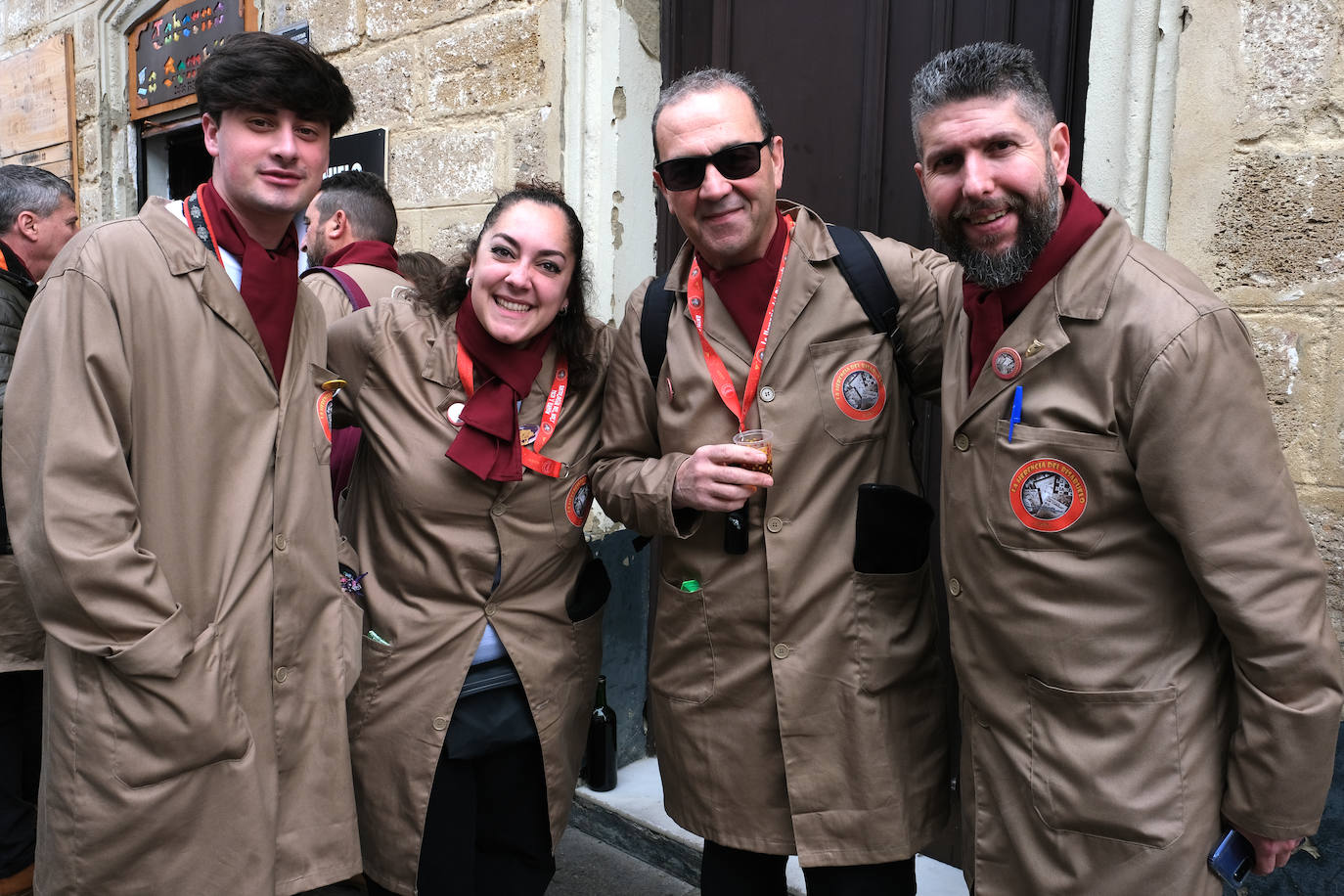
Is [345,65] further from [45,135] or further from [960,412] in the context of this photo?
[960,412]

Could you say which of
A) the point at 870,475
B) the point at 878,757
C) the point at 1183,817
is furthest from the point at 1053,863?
the point at 870,475

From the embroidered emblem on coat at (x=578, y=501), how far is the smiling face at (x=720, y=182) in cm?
62

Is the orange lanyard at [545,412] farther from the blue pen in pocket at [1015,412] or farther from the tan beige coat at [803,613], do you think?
the blue pen in pocket at [1015,412]

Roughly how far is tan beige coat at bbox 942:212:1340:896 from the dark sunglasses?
0.66m

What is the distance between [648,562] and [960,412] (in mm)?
2066

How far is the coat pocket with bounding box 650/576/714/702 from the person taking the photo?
2145mm

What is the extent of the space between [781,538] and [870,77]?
169 centimetres

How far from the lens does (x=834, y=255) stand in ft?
6.93

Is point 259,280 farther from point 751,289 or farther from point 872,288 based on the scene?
point 872,288

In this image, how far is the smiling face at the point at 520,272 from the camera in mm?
2238

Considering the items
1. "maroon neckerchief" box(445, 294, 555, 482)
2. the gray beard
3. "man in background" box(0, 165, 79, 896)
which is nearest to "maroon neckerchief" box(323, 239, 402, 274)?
"man in background" box(0, 165, 79, 896)

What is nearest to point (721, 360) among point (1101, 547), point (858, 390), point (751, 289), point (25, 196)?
point (751, 289)

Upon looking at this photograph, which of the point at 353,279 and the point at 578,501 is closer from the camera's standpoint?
the point at 578,501

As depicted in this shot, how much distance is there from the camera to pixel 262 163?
6.45 ft
